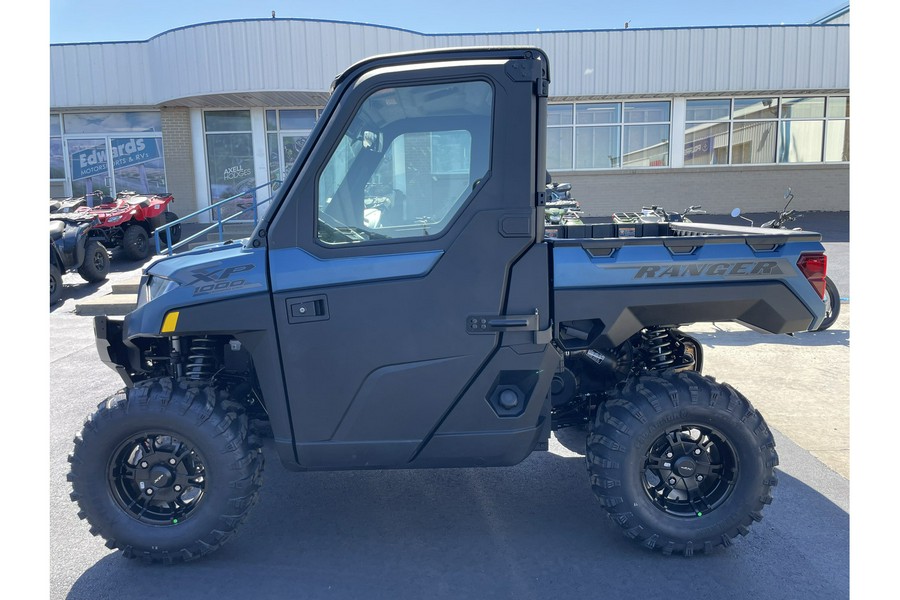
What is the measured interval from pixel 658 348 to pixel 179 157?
61.7 feet

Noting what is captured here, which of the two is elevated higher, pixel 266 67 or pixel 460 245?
pixel 266 67

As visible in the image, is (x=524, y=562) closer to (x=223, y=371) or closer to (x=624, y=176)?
(x=223, y=371)

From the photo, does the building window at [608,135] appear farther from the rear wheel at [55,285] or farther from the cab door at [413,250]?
the cab door at [413,250]

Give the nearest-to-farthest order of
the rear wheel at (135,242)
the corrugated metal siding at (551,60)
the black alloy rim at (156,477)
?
the black alloy rim at (156,477)
the rear wheel at (135,242)
the corrugated metal siding at (551,60)

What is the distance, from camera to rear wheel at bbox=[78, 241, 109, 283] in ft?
38.9

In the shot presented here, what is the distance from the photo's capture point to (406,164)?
3.06 metres

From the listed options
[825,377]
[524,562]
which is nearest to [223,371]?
[524,562]

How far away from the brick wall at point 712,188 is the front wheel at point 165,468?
17.8 meters

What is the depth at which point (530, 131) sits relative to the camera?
2961 millimetres

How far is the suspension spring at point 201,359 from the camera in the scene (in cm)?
339

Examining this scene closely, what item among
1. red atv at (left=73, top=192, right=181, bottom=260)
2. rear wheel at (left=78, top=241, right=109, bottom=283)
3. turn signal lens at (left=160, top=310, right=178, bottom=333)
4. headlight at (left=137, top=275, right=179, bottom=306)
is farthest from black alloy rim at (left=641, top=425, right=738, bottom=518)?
red atv at (left=73, top=192, right=181, bottom=260)

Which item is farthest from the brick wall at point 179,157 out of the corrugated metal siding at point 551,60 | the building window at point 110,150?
the corrugated metal siding at point 551,60

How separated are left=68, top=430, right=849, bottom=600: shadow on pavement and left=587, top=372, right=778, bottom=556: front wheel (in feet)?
0.58

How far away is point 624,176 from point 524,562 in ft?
59.3
